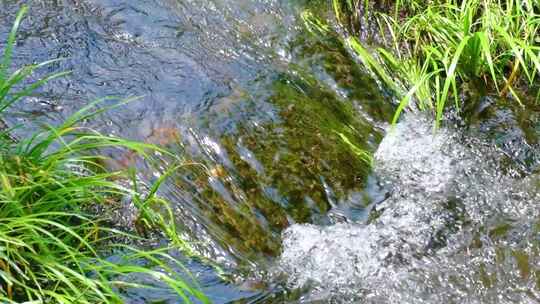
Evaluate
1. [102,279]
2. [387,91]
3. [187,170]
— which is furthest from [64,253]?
[387,91]

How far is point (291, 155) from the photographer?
327 centimetres

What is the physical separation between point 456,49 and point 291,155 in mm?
1245

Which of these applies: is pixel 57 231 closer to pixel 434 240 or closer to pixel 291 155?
pixel 291 155

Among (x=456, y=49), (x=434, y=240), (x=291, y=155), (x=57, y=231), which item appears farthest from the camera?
(x=456, y=49)

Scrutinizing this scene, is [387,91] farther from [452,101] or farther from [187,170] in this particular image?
[187,170]

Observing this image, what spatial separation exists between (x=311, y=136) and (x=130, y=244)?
3.96 ft

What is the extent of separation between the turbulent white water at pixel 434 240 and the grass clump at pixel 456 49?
395mm

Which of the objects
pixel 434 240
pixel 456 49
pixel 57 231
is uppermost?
pixel 456 49

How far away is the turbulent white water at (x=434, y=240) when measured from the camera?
2715 mm

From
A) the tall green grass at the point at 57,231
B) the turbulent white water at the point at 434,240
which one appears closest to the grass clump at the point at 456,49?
the turbulent white water at the point at 434,240

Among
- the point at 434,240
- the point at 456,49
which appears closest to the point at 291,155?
the point at 434,240

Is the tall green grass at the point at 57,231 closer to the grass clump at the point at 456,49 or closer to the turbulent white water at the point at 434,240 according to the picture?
the turbulent white water at the point at 434,240

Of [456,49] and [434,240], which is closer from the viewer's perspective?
[434,240]

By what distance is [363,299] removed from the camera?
8.73ft
